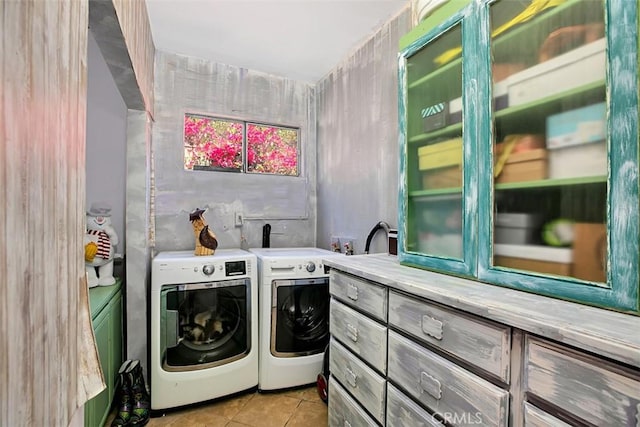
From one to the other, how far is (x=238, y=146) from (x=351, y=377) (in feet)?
7.58

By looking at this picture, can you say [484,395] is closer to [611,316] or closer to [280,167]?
[611,316]

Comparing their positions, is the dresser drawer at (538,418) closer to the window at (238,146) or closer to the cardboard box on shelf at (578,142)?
the cardboard box on shelf at (578,142)

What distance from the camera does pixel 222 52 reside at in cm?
269

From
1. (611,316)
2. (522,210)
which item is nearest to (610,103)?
(522,210)

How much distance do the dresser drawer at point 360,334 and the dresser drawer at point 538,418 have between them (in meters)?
0.56

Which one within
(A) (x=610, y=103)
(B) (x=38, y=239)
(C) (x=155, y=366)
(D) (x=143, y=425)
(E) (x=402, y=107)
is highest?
(E) (x=402, y=107)

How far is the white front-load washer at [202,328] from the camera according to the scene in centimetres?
208

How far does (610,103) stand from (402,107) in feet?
2.96

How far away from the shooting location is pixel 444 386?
→ 104 cm

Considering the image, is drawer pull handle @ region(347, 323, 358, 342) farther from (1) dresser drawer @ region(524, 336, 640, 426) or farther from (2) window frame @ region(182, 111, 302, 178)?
(2) window frame @ region(182, 111, 302, 178)

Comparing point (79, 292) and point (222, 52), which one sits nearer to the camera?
point (79, 292)

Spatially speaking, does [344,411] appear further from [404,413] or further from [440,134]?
[440,134]

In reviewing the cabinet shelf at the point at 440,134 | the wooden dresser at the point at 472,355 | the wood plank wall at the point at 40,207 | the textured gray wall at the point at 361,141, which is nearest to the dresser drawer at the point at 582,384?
the wooden dresser at the point at 472,355

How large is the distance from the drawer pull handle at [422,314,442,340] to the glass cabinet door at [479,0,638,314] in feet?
0.92
